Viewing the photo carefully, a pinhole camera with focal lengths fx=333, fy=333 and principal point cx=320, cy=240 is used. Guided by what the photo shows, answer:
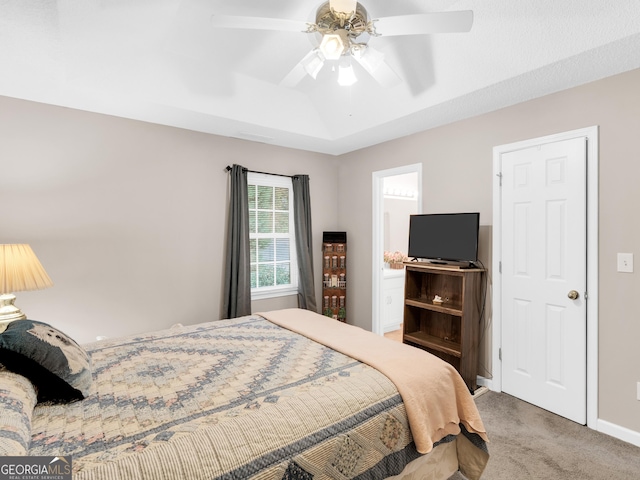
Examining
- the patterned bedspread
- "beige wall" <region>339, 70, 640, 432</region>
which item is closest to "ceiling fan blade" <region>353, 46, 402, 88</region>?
"beige wall" <region>339, 70, 640, 432</region>

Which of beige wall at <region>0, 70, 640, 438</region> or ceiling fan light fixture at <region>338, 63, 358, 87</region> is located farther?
beige wall at <region>0, 70, 640, 438</region>

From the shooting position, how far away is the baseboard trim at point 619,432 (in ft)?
7.20

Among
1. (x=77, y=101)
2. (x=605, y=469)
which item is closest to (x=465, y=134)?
(x=605, y=469)

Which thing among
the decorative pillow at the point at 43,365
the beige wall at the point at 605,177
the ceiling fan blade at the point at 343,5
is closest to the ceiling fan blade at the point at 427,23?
the ceiling fan blade at the point at 343,5

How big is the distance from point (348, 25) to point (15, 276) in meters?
2.56

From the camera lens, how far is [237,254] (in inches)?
146

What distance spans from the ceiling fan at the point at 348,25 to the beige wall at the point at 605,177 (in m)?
1.41

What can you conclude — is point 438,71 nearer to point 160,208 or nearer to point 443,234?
point 443,234

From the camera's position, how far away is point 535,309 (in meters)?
2.73

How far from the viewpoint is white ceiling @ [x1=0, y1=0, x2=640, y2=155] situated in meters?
2.03

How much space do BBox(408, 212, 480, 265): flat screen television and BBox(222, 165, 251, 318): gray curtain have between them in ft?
5.96

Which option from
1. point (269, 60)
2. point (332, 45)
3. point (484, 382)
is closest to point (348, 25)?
point (332, 45)

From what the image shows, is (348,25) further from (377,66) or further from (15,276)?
(15,276)

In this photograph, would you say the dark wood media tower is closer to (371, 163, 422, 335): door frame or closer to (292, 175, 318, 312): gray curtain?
(371, 163, 422, 335): door frame
